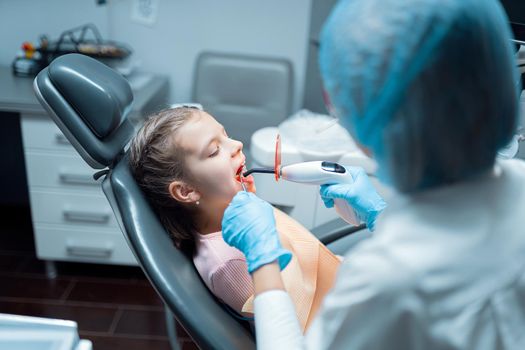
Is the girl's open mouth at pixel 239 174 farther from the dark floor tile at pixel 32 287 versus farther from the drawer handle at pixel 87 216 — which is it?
the dark floor tile at pixel 32 287

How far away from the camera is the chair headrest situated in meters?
1.03

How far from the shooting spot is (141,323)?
2059 mm

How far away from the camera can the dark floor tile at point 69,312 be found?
80.3 inches

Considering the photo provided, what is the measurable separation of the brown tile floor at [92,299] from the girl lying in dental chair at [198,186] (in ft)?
3.06

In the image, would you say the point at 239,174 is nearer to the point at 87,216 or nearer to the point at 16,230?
the point at 87,216

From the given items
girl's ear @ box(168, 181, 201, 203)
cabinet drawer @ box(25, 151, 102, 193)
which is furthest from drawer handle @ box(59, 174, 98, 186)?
girl's ear @ box(168, 181, 201, 203)

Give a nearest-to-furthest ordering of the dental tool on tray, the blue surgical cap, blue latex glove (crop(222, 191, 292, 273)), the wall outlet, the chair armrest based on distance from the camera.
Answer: the blue surgical cap → blue latex glove (crop(222, 191, 292, 273)) → the dental tool on tray → the chair armrest → the wall outlet

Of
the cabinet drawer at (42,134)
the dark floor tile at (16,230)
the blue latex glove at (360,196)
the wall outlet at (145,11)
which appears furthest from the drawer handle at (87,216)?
the blue latex glove at (360,196)

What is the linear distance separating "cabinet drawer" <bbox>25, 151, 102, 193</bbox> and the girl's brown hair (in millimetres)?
942

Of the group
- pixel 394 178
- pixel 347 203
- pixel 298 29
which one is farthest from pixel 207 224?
pixel 298 29

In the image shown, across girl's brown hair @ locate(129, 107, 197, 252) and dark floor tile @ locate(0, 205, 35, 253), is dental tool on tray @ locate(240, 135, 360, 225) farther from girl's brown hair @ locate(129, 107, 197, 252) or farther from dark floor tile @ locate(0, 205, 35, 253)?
dark floor tile @ locate(0, 205, 35, 253)

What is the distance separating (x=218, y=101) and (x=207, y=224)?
127 centimetres

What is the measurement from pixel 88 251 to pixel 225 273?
1282 millimetres

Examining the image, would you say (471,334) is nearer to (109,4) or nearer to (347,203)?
(347,203)
